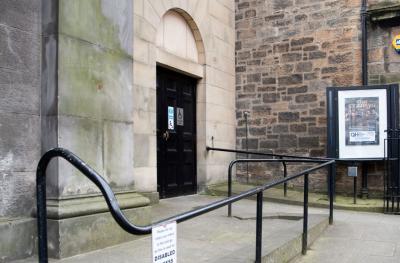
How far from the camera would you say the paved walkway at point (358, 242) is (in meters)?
4.90

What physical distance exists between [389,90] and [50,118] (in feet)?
21.9

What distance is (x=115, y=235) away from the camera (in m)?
4.54

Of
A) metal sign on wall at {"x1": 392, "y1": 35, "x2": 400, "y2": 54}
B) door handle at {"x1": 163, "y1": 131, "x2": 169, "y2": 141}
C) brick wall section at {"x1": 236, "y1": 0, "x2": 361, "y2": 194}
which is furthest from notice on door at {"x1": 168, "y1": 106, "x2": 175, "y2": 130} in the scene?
metal sign on wall at {"x1": 392, "y1": 35, "x2": 400, "y2": 54}

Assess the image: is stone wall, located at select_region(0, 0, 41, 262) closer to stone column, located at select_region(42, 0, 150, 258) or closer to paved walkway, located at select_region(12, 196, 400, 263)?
stone column, located at select_region(42, 0, 150, 258)

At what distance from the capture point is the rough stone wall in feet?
12.8

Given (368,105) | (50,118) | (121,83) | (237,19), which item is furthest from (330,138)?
(50,118)

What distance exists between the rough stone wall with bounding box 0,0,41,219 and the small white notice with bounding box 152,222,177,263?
2068 mm

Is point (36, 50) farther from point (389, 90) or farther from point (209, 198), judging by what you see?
point (389, 90)

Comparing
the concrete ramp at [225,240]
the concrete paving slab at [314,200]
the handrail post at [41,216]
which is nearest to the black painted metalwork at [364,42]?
the concrete paving slab at [314,200]

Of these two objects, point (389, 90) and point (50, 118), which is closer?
point (50, 118)

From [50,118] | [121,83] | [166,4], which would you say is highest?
[166,4]

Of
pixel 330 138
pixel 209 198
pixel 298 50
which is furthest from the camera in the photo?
pixel 298 50

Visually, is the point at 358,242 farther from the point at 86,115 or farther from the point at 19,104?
the point at 19,104

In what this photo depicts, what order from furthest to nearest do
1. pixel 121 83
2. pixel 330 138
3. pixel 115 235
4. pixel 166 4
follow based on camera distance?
pixel 330 138 < pixel 166 4 < pixel 121 83 < pixel 115 235
